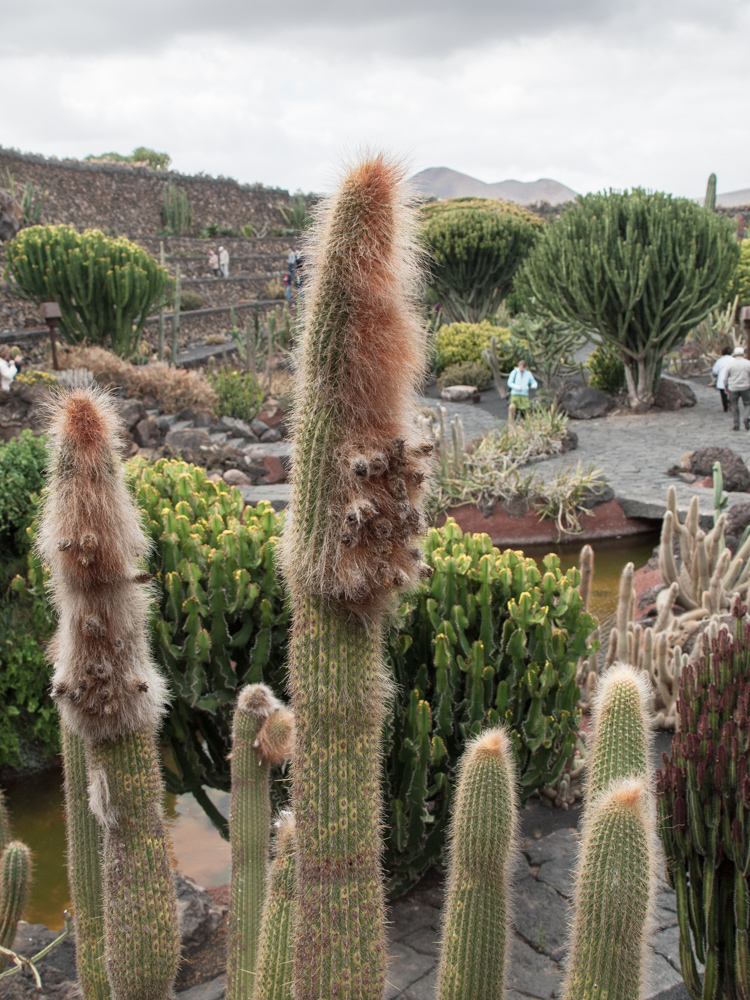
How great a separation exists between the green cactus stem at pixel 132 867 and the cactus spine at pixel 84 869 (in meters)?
0.21

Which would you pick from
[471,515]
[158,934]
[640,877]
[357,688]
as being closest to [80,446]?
[357,688]

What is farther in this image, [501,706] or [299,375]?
[501,706]

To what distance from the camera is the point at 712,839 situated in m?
2.74

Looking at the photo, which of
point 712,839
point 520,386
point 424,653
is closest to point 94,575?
point 712,839

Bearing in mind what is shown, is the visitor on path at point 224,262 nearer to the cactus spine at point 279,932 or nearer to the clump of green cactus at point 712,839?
the clump of green cactus at point 712,839

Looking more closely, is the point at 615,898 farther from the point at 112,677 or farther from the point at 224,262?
the point at 224,262

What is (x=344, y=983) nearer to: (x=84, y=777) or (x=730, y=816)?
(x=84, y=777)

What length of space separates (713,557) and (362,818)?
251 inches

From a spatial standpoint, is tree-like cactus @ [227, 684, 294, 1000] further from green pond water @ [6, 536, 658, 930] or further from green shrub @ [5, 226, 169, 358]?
green shrub @ [5, 226, 169, 358]

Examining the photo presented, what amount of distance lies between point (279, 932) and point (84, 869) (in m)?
0.61

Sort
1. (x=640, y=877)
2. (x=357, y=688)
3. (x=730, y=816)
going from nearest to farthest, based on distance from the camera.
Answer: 1. (x=357, y=688)
2. (x=640, y=877)
3. (x=730, y=816)

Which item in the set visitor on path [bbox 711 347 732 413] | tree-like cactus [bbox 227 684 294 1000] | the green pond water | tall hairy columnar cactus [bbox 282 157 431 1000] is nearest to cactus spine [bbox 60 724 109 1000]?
tree-like cactus [bbox 227 684 294 1000]

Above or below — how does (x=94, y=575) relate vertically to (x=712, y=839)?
above

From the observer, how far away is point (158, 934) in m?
1.82
